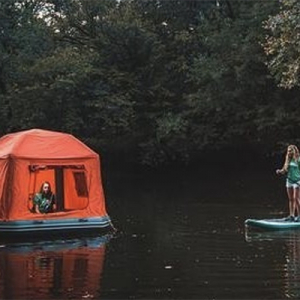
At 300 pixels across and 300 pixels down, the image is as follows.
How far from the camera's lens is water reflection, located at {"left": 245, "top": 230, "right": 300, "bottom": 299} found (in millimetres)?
9844

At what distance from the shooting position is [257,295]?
9.45 m

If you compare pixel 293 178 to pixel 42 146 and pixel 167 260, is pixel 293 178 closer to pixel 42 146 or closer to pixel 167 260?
pixel 167 260

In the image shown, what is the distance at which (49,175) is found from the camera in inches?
670

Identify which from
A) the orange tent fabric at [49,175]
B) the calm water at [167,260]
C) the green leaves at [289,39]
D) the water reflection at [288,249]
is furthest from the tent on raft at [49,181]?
the green leaves at [289,39]

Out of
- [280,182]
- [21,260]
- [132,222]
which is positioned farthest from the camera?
[280,182]

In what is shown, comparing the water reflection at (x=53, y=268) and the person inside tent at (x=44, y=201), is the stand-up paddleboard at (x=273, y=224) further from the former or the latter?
the person inside tent at (x=44, y=201)

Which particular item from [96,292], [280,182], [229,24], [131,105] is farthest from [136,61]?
[96,292]

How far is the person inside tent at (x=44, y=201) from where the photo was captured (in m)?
15.6

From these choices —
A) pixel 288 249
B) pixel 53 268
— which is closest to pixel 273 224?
pixel 288 249

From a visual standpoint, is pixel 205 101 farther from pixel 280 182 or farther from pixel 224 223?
pixel 224 223

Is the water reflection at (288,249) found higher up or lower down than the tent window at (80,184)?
lower down

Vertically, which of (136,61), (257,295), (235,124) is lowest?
(257,295)

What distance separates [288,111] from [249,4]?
589 centimetres

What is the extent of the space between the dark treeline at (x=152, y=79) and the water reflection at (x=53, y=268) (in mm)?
19133
